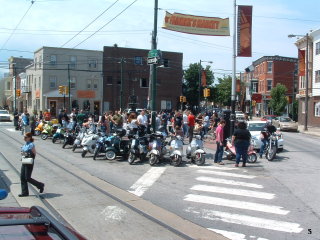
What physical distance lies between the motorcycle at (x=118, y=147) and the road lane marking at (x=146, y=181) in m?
2.19

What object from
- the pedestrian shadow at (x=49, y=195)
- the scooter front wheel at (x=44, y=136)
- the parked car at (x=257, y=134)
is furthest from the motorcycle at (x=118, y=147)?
the scooter front wheel at (x=44, y=136)

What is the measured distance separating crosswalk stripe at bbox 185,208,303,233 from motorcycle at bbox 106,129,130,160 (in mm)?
7702

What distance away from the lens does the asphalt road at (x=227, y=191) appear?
310 inches

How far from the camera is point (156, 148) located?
599 inches

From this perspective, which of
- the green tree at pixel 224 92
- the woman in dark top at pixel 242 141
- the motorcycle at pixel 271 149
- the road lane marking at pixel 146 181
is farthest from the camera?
the green tree at pixel 224 92

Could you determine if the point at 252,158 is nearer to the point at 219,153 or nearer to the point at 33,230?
the point at 219,153

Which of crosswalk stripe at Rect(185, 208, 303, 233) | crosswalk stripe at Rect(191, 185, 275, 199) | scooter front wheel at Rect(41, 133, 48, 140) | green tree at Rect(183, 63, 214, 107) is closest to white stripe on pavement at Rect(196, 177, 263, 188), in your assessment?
crosswalk stripe at Rect(191, 185, 275, 199)

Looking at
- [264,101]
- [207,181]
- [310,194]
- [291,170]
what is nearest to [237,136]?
[291,170]

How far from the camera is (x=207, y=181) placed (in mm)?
12273

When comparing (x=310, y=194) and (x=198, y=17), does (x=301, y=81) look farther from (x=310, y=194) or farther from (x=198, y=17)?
(x=310, y=194)

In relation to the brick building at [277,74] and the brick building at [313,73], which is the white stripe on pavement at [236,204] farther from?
the brick building at [277,74]

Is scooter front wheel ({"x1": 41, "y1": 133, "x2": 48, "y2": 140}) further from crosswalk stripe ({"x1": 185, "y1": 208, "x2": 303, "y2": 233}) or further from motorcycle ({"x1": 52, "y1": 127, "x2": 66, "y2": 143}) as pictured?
crosswalk stripe ({"x1": 185, "y1": 208, "x2": 303, "y2": 233})

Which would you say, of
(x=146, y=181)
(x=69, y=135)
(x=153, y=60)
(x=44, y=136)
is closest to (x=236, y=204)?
(x=146, y=181)

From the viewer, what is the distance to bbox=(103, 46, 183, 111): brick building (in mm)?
57531
